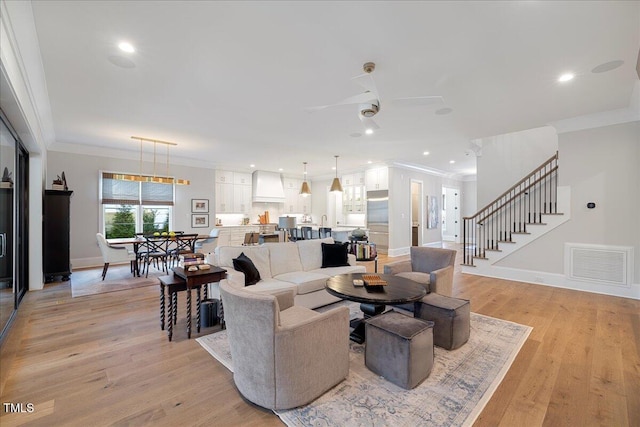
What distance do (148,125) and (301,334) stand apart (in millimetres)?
5058

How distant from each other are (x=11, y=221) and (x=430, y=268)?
5920 mm

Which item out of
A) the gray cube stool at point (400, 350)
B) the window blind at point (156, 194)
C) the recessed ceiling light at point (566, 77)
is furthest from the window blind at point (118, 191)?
the recessed ceiling light at point (566, 77)

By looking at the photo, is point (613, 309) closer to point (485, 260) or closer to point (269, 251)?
point (485, 260)

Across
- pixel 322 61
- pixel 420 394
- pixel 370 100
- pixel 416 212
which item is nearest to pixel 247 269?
pixel 420 394

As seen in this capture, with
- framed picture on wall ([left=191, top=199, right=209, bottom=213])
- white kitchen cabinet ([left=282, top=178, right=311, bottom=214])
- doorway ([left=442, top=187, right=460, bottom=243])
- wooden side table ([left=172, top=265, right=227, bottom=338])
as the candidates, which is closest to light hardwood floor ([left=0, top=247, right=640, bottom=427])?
wooden side table ([left=172, top=265, right=227, bottom=338])

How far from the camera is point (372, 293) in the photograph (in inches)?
106

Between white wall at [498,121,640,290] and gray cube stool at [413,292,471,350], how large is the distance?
3.68m

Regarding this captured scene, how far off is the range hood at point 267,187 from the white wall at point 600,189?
784 cm

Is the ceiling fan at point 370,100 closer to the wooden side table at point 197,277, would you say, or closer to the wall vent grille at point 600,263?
the wooden side table at point 197,277

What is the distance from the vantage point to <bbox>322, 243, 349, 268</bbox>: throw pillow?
4289 millimetres

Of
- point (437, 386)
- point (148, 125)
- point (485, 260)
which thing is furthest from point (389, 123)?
point (148, 125)

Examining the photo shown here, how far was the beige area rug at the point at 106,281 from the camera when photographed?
15.3 ft

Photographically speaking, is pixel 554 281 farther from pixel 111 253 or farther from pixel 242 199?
pixel 242 199

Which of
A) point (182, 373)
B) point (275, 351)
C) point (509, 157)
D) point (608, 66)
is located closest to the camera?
point (275, 351)
